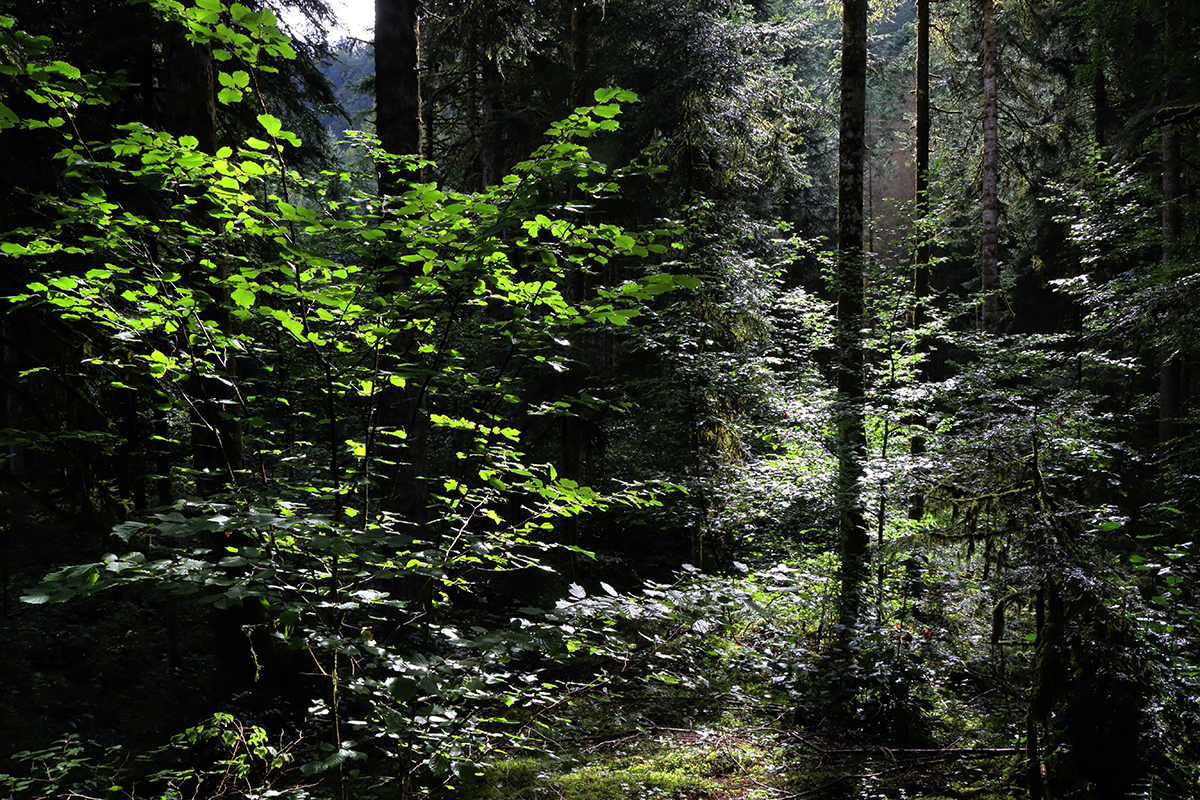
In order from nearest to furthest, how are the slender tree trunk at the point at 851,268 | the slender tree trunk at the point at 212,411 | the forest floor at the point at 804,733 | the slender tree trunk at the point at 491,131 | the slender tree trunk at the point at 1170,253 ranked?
the slender tree trunk at the point at 212,411 < the forest floor at the point at 804,733 < the slender tree trunk at the point at 851,268 < the slender tree trunk at the point at 491,131 < the slender tree trunk at the point at 1170,253

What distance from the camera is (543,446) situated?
39.2 feet

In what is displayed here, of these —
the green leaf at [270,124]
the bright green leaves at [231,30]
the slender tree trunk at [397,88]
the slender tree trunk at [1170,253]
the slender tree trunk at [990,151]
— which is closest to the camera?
the bright green leaves at [231,30]

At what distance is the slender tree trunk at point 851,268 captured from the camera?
6.81m

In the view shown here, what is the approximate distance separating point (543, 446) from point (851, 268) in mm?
6570

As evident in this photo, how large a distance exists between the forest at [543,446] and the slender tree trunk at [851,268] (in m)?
0.05

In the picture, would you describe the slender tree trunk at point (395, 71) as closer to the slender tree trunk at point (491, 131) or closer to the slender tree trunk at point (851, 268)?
the slender tree trunk at point (851, 268)

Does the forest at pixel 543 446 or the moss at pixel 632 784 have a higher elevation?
the forest at pixel 543 446

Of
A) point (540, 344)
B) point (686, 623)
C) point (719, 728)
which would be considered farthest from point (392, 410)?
point (719, 728)

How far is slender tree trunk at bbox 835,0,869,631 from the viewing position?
681 centimetres

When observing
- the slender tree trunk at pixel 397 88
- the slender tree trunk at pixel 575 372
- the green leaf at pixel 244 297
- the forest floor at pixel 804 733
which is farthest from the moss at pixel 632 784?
the slender tree trunk at pixel 575 372

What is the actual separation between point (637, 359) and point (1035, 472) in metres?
7.53

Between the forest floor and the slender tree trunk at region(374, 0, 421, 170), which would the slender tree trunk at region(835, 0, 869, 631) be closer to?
the forest floor

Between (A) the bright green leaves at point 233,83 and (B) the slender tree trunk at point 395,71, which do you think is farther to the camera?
(B) the slender tree trunk at point 395,71

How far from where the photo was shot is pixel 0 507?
4.40 m
